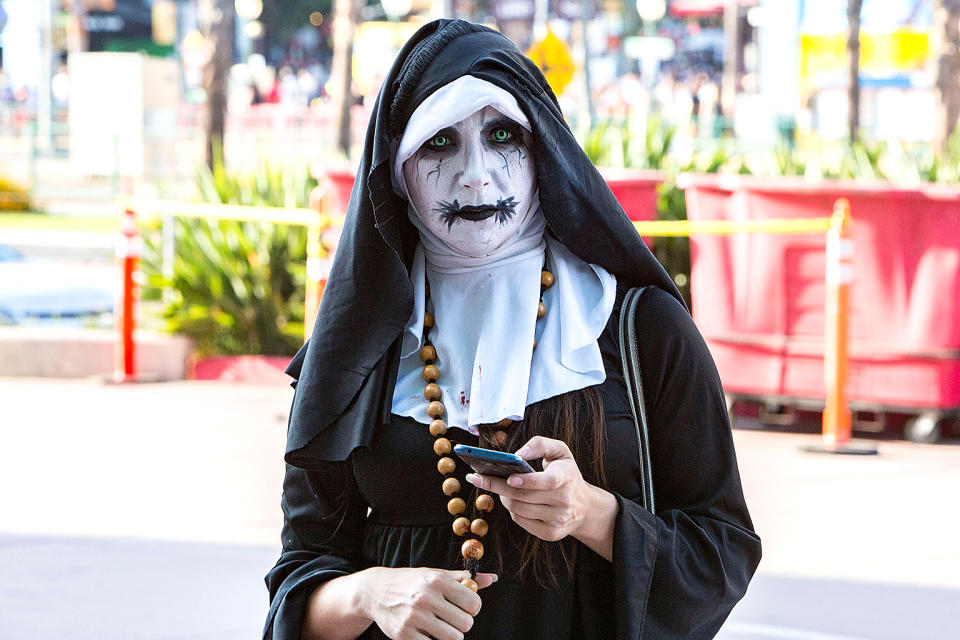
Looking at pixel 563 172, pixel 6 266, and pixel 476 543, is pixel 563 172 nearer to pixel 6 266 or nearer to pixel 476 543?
pixel 476 543

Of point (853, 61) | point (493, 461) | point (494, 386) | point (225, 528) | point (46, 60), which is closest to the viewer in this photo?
point (493, 461)

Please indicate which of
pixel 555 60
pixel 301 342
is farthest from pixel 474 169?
pixel 555 60

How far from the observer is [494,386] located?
2.16 meters

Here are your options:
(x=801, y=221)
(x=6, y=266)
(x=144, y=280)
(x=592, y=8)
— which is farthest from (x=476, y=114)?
(x=592, y=8)

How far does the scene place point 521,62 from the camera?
7.30ft

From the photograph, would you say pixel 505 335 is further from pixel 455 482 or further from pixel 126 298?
pixel 126 298

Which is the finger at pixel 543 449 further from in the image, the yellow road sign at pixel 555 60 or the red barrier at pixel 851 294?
the yellow road sign at pixel 555 60

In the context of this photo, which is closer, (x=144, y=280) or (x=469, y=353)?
(x=469, y=353)

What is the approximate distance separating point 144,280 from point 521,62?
9.65 metres

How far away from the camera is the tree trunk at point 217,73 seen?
16875mm

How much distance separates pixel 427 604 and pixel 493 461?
0.28 metres

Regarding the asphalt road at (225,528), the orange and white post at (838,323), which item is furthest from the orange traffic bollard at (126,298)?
the orange and white post at (838,323)

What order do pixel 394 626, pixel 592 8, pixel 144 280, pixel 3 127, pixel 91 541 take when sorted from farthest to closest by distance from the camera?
pixel 592 8 → pixel 3 127 → pixel 144 280 → pixel 91 541 → pixel 394 626

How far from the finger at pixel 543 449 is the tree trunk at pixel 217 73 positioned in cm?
1513
